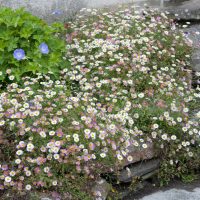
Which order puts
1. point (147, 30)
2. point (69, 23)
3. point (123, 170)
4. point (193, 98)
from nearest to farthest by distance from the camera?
point (123, 170) < point (193, 98) < point (147, 30) < point (69, 23)

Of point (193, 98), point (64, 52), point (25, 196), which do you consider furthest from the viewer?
point (64, 52)

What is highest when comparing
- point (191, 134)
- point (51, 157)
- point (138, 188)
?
point (51, 157)

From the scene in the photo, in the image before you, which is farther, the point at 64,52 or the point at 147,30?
the point at 147,30

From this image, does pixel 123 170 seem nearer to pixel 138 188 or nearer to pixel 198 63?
pixel 138 188

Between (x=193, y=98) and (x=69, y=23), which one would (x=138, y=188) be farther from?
(x=69, y=23)

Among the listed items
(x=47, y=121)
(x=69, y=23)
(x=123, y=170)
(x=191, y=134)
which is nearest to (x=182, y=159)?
(x=191, y=134)

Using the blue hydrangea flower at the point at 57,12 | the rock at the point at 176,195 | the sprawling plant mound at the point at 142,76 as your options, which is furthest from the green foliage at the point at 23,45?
the rock at the point at 176,195

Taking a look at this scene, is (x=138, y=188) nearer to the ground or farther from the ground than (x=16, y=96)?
nearer to the ground

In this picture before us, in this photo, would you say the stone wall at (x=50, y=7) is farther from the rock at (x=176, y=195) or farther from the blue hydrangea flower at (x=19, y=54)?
the rock at (x=176, y=195)
